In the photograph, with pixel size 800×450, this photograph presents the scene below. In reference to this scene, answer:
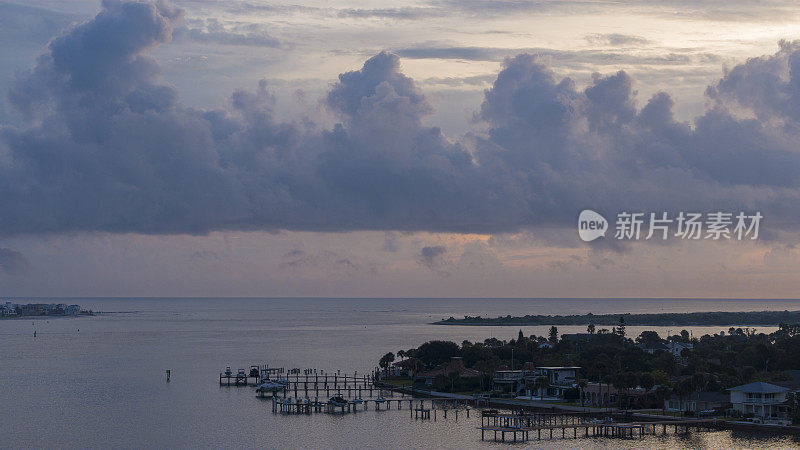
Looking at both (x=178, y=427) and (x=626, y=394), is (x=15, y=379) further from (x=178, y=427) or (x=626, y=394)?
(x=626, y=394)

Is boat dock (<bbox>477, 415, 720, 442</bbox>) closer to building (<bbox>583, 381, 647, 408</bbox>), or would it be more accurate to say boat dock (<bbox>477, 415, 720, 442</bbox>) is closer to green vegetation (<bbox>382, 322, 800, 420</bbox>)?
green vegetation (<bbox>382, 322, 800, 420</bbox>)

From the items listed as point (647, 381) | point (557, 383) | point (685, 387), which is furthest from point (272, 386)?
point (685, 387)

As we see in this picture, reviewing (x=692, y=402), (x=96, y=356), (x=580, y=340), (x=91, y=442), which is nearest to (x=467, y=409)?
(x=692, y=402)

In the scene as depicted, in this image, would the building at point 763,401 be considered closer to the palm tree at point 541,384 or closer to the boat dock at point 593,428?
the boat dock at point 593,428

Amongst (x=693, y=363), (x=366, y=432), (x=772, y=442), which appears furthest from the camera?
(x=693, y=363)

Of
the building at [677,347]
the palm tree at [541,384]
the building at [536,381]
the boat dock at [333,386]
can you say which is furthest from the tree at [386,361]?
the building at [677,347]

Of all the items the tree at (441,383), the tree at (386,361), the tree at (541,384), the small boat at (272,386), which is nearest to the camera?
the tree at (541,384)
